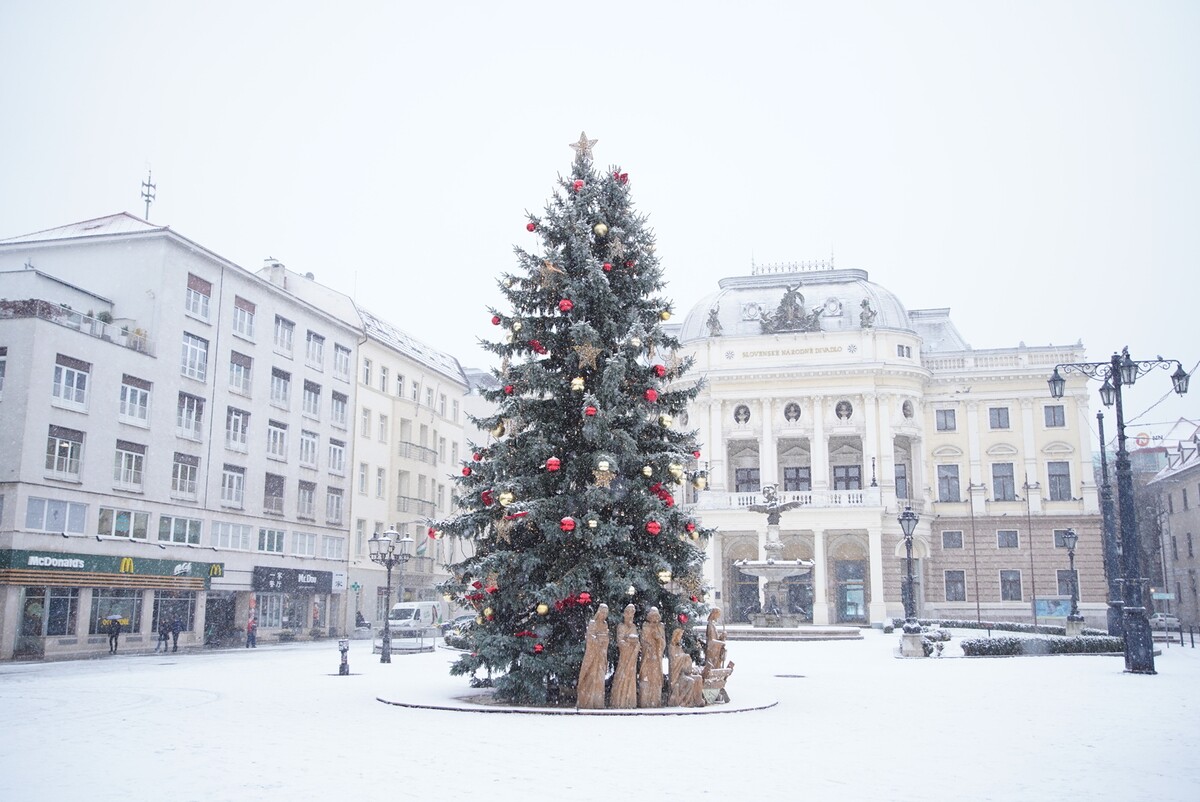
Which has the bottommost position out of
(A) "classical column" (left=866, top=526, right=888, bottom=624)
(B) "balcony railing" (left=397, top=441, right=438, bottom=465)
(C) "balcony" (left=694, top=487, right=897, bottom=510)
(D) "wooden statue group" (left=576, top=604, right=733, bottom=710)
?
(D) "wooden statue group" (left=576, top=604, right=733, bottom=710)

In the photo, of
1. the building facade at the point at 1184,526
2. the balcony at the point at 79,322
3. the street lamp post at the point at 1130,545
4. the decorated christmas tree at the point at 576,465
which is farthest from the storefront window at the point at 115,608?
the building facade at the point at 1184,526

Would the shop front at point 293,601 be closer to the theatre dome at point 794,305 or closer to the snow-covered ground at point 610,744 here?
the snow-covered ground at point 610,744

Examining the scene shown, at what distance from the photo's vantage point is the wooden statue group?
16500 mm

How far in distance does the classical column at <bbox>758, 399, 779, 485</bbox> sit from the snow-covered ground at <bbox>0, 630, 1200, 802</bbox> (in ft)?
134

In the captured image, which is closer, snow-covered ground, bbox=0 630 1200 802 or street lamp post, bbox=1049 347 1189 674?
snow-covered ground, bbox=0 630 1200 802

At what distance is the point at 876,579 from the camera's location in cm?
5969

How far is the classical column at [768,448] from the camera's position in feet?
210

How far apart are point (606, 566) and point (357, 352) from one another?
137 ft

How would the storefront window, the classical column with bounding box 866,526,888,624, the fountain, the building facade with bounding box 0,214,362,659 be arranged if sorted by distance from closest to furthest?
the building facade with bounding box 0,214,362,659, the storefront window, the fountain, the classical column with bounding box 866,526,888,624

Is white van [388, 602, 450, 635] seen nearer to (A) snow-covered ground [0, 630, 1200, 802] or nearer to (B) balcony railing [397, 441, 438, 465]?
(A) snow-covered ground [0, 630, 1200, 802]

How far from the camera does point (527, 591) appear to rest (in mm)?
17641

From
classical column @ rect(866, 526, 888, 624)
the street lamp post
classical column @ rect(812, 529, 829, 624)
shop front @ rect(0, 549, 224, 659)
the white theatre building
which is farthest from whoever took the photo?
the white theatre building

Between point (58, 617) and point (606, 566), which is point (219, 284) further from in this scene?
point (606, 566)

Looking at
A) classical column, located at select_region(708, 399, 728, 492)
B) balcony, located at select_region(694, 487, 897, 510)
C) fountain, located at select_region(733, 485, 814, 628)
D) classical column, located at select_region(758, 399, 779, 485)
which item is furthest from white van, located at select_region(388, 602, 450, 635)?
classical column, located at select_region(758, 399, 779, 485)
